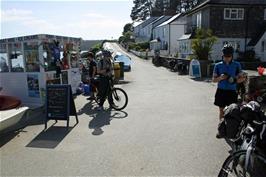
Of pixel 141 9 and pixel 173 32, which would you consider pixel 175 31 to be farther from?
pixel 141 9

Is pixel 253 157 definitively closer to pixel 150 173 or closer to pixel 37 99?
pixel 150 173

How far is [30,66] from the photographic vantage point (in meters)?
10.7

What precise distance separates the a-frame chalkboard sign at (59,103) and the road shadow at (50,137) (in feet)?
1.01

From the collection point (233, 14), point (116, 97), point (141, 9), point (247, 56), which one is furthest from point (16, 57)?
point (141, 9)

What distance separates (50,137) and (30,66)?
457 centimetres

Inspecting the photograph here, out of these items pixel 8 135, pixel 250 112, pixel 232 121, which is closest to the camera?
pixel 250 112

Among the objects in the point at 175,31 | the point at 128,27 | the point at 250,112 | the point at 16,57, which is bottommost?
the point at 250,112

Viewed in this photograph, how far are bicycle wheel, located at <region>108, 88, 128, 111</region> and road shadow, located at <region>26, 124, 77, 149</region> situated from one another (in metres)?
2.40

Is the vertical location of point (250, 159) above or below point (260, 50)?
below

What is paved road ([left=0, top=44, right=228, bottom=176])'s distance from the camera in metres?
4.97

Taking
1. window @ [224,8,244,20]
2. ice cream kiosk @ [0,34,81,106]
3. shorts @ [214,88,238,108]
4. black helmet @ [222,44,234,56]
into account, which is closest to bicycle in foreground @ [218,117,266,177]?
black helmet @ [222,44,234,56]

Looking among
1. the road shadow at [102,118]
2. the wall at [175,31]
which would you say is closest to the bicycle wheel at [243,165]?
the road shadow at [102,118]

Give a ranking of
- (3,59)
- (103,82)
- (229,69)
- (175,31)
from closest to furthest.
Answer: (229,69) → (103,82) → (3,59) → (175,31)

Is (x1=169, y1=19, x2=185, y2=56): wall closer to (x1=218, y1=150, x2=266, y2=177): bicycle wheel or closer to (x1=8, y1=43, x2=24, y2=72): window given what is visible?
(x1=8, y1=43, x2=24, y2=72): window
